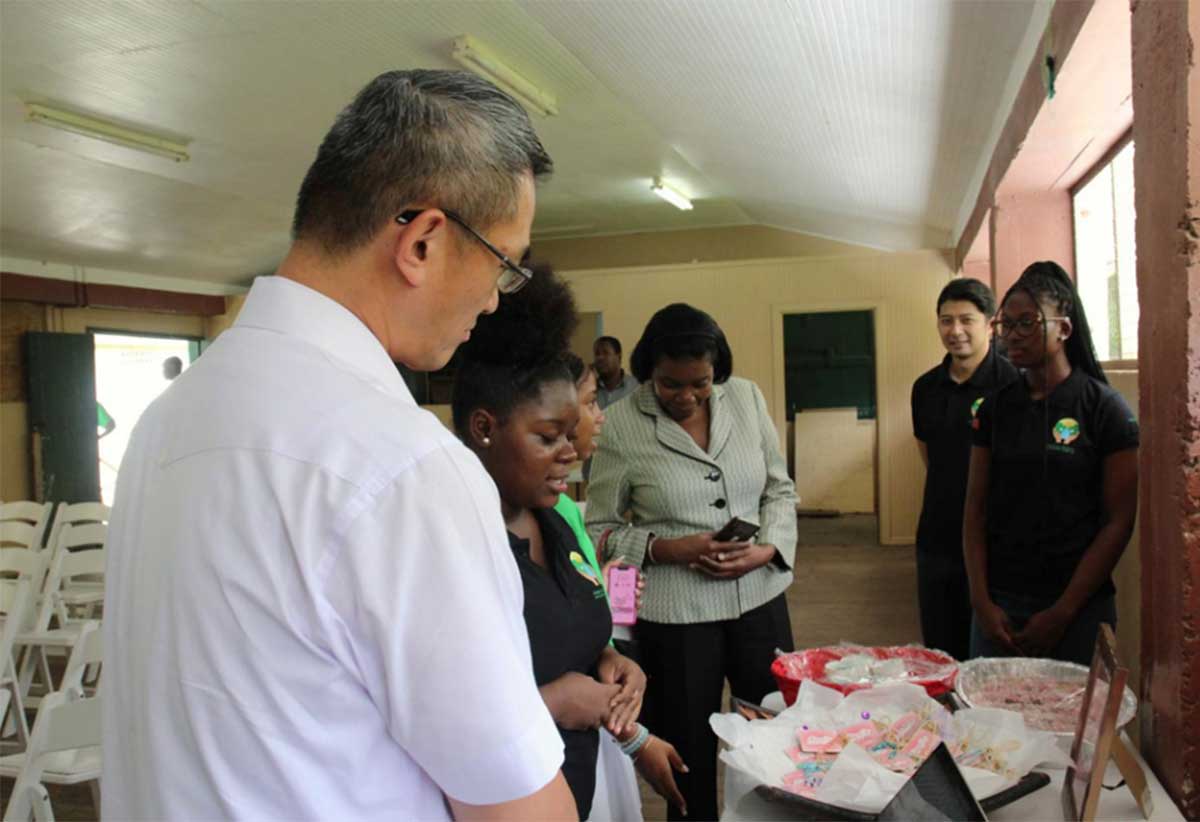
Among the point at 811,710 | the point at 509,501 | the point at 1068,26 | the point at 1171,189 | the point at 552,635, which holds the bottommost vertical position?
the point at 811,710

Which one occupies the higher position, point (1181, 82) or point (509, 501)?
point (1181, 82)

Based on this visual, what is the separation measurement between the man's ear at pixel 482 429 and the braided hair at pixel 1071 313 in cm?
131

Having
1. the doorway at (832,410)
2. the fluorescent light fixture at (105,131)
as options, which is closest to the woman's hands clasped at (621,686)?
the fluorescent light fixture at (105,131)

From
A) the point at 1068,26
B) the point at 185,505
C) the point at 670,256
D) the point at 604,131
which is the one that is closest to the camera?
the point at 185,505

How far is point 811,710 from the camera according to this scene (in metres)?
1.46

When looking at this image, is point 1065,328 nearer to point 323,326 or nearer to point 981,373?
point 981,373

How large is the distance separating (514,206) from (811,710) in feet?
3.44

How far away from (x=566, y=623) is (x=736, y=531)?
847mm

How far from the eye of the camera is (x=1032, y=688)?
1585mm

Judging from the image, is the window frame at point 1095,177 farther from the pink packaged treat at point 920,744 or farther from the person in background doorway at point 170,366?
the person in background doorway at point 170,366

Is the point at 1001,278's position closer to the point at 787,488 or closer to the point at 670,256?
the point at 787,488

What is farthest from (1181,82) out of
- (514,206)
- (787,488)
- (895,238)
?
(895,238)

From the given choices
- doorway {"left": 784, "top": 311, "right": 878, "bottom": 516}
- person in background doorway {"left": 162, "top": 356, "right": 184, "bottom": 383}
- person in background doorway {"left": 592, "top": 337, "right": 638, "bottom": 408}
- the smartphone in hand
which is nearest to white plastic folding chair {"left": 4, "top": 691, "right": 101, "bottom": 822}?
the smartphone in hand

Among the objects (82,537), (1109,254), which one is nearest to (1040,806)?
(1109,254)
